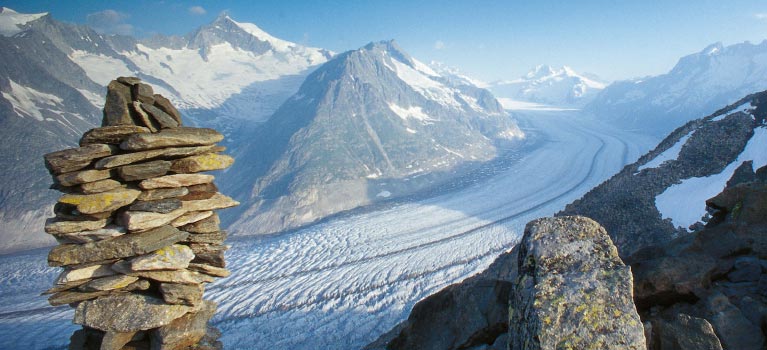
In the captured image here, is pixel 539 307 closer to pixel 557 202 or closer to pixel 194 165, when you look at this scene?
pixel 194 165

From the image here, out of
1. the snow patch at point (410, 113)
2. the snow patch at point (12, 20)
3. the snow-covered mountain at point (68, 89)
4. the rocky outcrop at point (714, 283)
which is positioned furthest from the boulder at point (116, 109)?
the snow patch at point (12, 20)

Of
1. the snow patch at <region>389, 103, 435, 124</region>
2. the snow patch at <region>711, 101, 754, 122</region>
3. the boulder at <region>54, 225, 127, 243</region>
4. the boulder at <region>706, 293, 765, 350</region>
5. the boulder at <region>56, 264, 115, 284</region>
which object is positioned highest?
the snow patch at <region>389, 103, 435, 124</region>

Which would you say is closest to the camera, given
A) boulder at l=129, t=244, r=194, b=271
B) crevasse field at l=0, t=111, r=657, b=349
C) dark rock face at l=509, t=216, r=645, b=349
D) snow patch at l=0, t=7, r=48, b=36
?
dark rock face at l=509, t=216, r=645, b=349

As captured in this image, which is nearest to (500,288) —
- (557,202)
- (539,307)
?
→ (539,307)

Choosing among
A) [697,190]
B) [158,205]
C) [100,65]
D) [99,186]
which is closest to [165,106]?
[99,186]

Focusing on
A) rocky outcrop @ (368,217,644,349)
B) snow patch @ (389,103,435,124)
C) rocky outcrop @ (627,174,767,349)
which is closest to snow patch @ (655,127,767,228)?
rocky outcrop @ (627,174,767,349)

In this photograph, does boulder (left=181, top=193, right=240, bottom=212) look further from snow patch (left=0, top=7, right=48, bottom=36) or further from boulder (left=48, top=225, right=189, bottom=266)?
snow patch (left=0, top=7, right=48, bottom=36)

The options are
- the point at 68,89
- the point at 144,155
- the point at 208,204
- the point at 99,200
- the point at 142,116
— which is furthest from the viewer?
the point at 68,89

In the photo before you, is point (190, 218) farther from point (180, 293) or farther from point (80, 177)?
point (80, 177)
